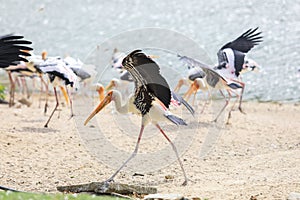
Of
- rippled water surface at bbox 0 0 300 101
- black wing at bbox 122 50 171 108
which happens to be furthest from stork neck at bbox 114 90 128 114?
rippled water surface at bbox 0 0 300 101

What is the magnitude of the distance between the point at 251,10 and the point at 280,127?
14.5 meters

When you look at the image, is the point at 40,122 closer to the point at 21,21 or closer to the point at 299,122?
the point at 299,122

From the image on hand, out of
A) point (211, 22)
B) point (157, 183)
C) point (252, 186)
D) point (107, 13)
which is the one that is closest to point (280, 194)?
point (252, 186)

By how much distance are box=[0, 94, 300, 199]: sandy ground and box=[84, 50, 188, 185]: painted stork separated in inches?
22.9

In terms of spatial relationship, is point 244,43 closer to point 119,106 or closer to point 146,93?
point 119,106

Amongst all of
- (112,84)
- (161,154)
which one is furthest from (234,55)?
(112,84)

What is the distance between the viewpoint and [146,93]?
689 cm

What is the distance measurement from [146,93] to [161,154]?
181 cm

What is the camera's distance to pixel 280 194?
19.8 ft

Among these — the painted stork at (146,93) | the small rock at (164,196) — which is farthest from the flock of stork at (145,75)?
the small rock at (164,196)

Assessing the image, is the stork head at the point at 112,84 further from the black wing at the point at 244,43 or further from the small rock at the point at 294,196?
the small rock at the point at 294,196

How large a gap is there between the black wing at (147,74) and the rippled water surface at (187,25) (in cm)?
845

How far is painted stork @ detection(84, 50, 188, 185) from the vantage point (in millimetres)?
6109

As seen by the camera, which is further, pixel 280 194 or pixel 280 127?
pixel 280 127
